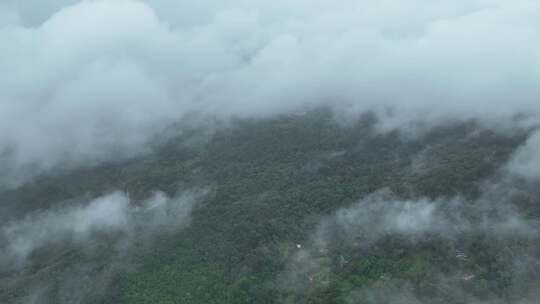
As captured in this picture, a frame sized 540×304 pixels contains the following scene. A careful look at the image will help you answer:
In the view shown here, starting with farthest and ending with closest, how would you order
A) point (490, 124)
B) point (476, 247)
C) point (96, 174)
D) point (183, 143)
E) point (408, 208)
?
point (183, 143) → point (96, 174) → point (490, 124) → point (408, 208) → point (476, 247)

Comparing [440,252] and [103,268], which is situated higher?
[103,268]

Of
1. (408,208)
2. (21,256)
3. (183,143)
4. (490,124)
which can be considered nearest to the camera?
(408,208)

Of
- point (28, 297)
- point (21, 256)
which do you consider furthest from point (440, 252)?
point (21, 256)

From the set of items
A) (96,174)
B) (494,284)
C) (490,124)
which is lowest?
(494,284)

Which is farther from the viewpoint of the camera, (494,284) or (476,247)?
(476,247)

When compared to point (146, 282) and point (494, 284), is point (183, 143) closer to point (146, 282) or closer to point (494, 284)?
point (146, 282)

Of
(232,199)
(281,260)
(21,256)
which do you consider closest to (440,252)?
(281,260)

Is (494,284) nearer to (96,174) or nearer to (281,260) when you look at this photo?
(281,260)
